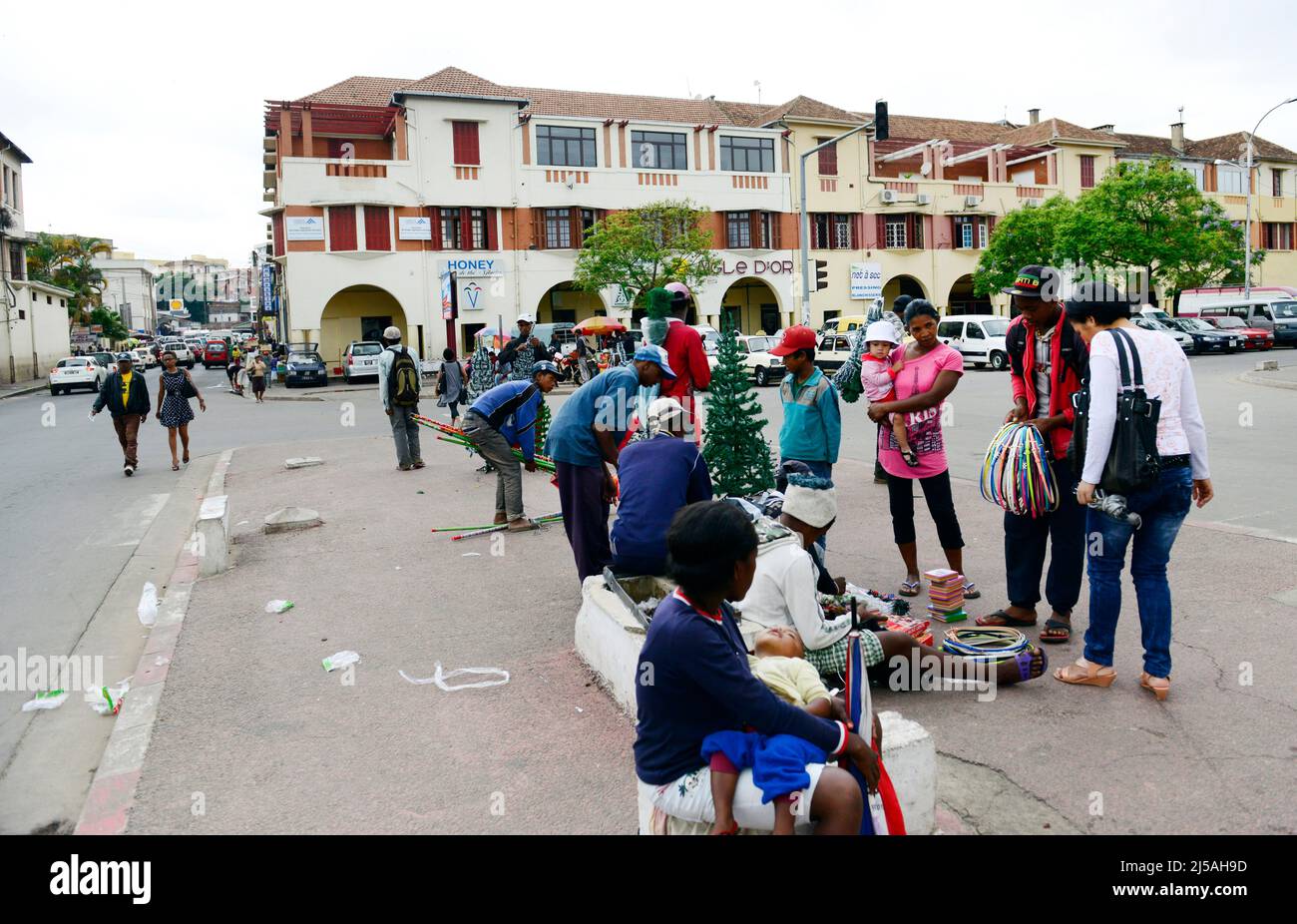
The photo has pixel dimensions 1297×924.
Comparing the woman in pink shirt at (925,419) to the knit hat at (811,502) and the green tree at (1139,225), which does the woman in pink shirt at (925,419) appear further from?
the green tree at (1139,225)

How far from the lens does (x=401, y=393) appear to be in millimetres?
12930

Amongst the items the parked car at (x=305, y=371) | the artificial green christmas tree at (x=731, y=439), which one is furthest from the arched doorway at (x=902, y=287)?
the artificial green christmas tree at (x=731, y=439)

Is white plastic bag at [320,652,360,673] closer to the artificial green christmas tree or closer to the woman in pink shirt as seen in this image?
the artificial green christmas tree

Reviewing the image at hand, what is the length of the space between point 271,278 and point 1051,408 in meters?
50.7

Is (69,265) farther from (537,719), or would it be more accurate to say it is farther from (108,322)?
(537,719)

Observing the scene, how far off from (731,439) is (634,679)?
9.37 feet

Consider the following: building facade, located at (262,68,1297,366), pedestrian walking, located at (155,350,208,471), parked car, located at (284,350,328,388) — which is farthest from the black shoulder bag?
parked car, located at (284,350,328,388)

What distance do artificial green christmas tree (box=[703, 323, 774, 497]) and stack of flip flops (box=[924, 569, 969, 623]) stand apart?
5.57 feet

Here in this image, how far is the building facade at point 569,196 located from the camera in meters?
37.3

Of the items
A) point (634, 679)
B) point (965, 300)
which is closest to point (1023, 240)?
point (965, 300)

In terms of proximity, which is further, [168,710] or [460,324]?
[460,324]
